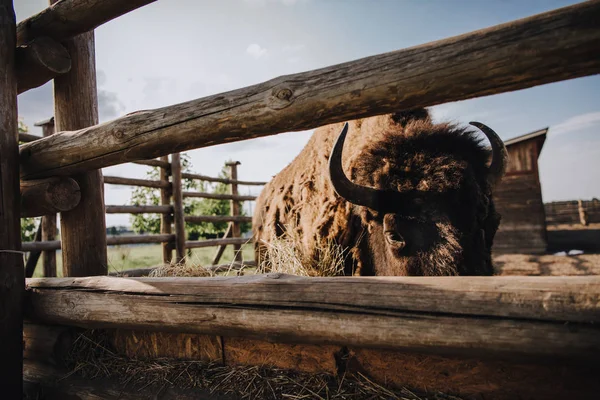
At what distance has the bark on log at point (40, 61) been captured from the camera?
2318mm

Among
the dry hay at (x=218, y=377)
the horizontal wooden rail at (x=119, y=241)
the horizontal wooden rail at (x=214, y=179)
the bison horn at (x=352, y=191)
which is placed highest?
the horizontal wooden rail at (x=214, y=179)

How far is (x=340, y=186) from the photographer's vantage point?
2.49m

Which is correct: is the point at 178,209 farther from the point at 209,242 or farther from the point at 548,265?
the point at 548,265

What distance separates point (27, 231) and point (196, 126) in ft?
31.3

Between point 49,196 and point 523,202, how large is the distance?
1425 centimetres

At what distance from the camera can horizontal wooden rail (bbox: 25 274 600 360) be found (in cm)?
115

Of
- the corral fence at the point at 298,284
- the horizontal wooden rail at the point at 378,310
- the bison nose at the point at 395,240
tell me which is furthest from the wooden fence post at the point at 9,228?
the bison nose at the point at 395,240

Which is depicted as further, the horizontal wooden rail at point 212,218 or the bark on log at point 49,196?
the horizontal wooden rail at point 212,218

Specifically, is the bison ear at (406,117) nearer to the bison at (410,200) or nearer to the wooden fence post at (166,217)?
the bison at (410,200)

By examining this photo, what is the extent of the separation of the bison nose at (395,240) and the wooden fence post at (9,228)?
2519 millimetres

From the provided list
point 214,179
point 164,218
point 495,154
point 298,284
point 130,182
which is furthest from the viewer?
point 214,179

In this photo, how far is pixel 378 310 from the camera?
1.41 metres

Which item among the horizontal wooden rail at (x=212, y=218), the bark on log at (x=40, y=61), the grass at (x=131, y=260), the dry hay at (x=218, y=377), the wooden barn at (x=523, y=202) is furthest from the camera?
the wooden barn at (x=523, y=202)

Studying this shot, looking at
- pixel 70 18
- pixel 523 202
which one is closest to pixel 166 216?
pixel 70 18
